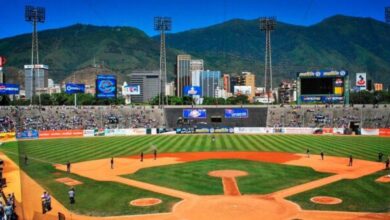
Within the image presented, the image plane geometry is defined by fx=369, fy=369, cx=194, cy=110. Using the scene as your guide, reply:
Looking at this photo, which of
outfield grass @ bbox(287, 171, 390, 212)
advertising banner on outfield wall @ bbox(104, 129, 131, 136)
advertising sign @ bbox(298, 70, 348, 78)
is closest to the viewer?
outfield grass @ bbox(287, 171, 390, 212)

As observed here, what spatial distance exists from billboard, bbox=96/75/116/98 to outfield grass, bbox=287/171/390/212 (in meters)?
72.7

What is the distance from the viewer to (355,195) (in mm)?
29625

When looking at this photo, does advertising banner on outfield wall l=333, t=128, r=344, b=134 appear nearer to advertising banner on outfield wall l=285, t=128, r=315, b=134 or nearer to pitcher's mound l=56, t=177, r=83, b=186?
advertising banner on outfield wall l=285, t=128, r=315, b=134

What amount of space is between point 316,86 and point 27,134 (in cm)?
6896

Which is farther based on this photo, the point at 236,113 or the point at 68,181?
the point at 236,113

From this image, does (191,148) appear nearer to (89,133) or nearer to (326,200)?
(326,200)

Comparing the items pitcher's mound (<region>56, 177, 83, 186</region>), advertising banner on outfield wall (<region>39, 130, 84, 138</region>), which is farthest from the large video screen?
pitcher's mound (<region>56, 177, 83, 186</region>)

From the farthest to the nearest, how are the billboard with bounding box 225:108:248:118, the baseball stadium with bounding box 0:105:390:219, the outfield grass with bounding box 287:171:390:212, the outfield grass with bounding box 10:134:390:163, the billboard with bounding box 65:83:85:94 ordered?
the billboard with bounding box 225:108:248:118 → the billboard with bounding box 65:83:85:94 → the outfield grass with bounding box 10:134:390:163 → the outfield grass with bounding box 287:171:390:212 → the baseball stadium with bounding box 0:105:390:219

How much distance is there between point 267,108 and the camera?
104 m

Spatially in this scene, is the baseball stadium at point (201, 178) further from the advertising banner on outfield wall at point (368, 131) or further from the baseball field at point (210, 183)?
the advertising banner on outfield wall at point (368, 131)

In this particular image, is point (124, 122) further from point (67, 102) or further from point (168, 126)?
point (67, 102)

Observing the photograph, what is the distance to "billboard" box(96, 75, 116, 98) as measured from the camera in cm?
9562

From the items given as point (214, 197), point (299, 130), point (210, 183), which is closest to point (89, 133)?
point (299, 130)

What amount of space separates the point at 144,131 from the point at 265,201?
2506 inches
